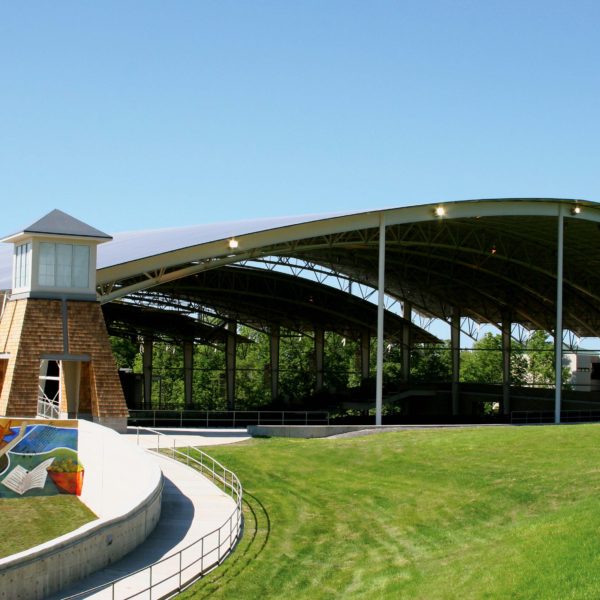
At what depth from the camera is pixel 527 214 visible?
141 ft

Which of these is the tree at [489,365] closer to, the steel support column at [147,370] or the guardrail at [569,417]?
the steel support column at [147,370]

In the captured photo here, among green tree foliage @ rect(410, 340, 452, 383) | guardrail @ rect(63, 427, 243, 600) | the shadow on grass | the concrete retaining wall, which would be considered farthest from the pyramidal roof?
green tree foliage @ rect(410, 340, 452, 383)

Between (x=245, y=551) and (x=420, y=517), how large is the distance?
16.1 ft

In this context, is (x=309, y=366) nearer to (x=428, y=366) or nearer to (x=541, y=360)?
(x=428, y=366)

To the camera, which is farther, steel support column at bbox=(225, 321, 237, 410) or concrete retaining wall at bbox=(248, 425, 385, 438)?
steel support column at bbox=(225, 321, 237, 410)

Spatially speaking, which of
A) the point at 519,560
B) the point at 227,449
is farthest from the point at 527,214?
the point at 519,560

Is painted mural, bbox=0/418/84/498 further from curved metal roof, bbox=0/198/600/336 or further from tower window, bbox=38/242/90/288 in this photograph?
curved metal roof, bbox=0/198/600/336

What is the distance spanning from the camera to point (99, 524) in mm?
18516

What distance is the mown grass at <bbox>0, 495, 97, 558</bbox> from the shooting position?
2598cm

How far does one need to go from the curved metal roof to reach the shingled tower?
1.54m

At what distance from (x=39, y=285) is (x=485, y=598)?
23.1 metres

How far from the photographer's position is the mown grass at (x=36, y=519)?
25984mm

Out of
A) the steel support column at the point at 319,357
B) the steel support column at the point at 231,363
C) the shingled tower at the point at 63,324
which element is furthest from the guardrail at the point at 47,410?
the steel support column at the point at 319,357

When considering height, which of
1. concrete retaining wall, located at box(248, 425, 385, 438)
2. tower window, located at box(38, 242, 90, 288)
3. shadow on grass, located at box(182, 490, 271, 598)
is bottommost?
shadow on grass, located at box(182, 490, 271, 598)
